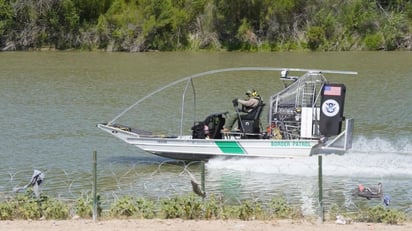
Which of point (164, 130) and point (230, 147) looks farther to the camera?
point (164, 130)

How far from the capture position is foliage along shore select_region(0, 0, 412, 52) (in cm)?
6281

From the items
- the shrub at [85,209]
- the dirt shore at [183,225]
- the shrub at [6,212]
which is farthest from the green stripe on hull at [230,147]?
the shrub at [6,212]

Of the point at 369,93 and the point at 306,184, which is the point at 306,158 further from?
the point at 369,93

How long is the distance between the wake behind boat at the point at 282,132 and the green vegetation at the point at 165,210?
5946 millimetres

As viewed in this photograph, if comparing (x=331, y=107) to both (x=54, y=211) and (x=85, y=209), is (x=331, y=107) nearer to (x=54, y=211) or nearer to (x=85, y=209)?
(x=85, y=209)

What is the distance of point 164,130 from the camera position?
86.7 ft

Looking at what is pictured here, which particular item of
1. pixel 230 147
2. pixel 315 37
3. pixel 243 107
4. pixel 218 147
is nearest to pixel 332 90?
pixel 243 107

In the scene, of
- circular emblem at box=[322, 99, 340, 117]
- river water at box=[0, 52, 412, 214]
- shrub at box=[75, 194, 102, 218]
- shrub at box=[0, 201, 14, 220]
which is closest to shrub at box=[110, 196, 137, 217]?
shrub at box=[75, 194, 102, 218]

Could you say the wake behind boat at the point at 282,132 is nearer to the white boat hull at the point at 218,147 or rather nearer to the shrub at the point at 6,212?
the white boat hull at the point at 218,147

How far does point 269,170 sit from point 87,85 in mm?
21654

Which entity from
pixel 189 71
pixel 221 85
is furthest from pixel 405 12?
pixel 221 85

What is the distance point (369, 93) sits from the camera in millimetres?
35312

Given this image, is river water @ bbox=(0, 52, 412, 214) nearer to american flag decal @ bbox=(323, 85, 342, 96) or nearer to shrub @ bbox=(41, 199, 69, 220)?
american flag decal @ bbox=(323, 85, 342, 96)

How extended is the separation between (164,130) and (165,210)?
1329 centimetres
